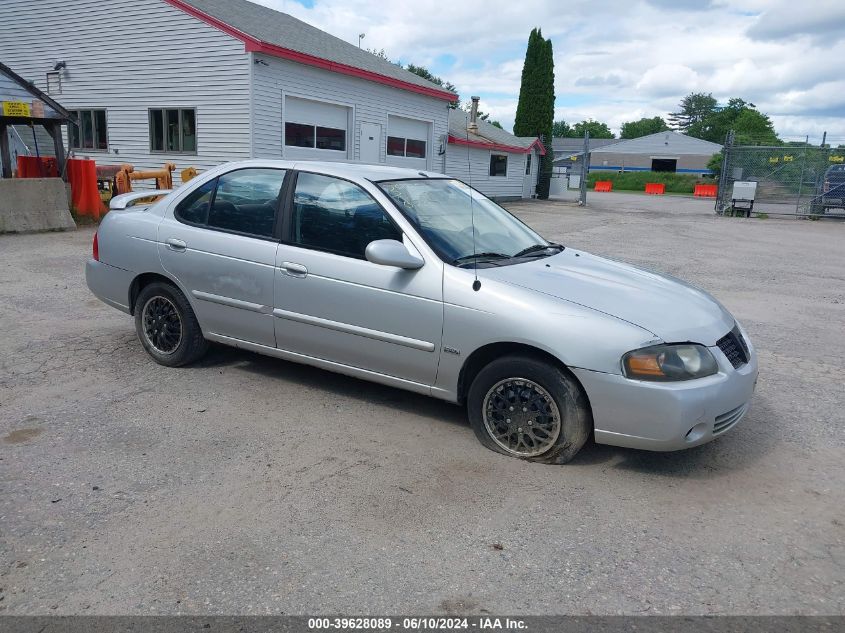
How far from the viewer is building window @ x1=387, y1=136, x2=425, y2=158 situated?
23391mm

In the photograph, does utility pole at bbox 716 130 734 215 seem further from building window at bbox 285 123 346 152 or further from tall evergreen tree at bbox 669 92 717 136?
tall evergreen tree at bbox 669 92 717 136

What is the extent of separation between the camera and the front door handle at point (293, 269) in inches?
188

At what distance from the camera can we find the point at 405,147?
956 inches

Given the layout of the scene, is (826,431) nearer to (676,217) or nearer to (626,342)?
(626,342)

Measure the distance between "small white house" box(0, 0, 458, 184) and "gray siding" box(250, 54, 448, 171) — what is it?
4 centimetres

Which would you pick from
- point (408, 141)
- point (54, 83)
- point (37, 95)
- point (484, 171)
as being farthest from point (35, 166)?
point (484, 171)

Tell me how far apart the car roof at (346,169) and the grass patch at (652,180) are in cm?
5919

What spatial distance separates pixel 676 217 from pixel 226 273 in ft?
80.3

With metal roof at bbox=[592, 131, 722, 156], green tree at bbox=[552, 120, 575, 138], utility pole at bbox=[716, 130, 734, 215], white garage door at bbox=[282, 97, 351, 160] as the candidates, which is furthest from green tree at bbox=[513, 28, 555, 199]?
green tree at bbox=[552, 120, 575, 138]

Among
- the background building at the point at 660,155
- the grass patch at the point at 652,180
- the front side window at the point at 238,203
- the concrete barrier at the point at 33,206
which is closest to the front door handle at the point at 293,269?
the front side window at the point at 238,203

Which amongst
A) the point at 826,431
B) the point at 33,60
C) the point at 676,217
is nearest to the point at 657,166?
the point at 676,217

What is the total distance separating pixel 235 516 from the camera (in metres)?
3.48

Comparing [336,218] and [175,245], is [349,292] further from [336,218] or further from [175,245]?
[175,245]

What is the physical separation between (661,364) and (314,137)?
56.6 feet
